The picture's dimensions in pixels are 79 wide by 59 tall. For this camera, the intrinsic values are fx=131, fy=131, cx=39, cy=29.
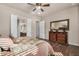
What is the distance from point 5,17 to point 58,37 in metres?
0.95

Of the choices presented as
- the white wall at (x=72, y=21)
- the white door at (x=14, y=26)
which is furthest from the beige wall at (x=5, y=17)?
the white wall at (x=72, y=21)

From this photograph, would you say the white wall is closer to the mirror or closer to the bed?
the mirror

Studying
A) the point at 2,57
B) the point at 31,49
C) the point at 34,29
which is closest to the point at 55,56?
the point at 31,49

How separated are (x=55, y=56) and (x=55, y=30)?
0.44 m

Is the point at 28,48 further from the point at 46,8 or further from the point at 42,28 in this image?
the point at 46,8

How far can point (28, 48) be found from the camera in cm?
215

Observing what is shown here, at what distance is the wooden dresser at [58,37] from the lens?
7.22 ft

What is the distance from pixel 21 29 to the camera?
2.21 m

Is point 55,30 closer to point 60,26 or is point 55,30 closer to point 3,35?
point 60,26

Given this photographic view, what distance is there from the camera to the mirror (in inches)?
86.5

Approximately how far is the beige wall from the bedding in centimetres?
23

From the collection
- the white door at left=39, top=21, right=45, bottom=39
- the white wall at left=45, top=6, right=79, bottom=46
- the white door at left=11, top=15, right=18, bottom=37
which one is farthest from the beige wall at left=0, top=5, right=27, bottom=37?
the white wall at left=45, top=6, right=79, bottom=46

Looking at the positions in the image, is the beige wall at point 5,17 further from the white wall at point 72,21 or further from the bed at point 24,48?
the white wall at point 72,21

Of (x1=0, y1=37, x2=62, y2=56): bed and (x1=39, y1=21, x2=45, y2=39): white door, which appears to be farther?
(x1=39, y1=21, x2=45, y2=39): white door
